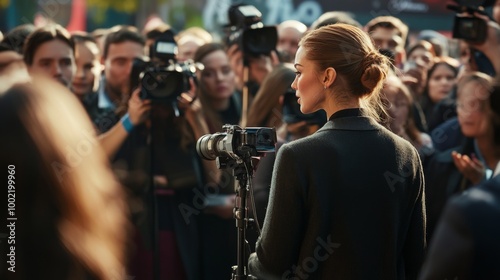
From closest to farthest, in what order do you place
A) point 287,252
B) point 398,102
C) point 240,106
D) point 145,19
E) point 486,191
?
point 486,191 < point 287,252 < point 398,102 < point 240,106 < point 145,19

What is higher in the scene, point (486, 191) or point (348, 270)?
point (486, 191)

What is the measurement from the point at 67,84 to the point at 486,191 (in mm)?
4066

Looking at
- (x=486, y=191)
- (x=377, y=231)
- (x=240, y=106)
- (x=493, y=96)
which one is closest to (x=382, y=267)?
(x=377, y=231)

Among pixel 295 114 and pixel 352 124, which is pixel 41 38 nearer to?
pixel 295 114

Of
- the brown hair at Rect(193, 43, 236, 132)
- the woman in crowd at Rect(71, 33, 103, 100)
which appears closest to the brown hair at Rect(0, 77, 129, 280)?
the brown hair at Rect(193, 43, 236, 132)

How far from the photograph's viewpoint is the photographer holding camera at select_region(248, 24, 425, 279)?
3227 mm

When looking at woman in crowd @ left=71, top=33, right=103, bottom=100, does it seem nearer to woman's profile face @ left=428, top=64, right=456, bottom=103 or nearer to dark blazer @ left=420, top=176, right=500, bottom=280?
woman's profile face @ left=428, top=64, right=456, bottom=103

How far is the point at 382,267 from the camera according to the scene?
3307 millimetres

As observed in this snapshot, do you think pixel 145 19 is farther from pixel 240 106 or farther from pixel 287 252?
pixel 287 252

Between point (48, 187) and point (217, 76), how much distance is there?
404cm

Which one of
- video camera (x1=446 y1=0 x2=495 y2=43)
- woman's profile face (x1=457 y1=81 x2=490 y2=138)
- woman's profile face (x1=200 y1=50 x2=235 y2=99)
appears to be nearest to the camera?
video camera (x1=446 y1=0 x2=495 y2=43)

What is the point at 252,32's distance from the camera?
6.15 m

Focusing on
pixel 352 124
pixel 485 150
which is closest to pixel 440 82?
pixel 485 150

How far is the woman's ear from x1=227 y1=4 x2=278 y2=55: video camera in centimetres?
274
